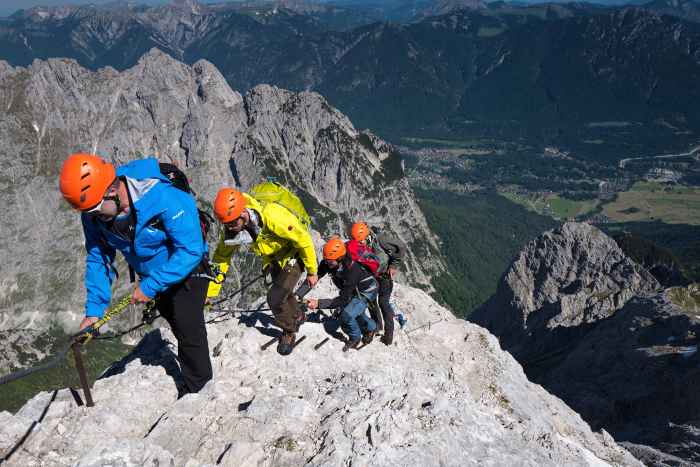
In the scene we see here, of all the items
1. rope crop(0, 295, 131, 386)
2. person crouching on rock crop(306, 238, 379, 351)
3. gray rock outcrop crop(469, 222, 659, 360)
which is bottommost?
gray rock outcrop crop(469, 222, 659, 360)

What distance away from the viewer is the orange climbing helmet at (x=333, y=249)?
15508 mm

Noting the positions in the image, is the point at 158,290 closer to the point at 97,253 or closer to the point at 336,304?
the point at 97,253

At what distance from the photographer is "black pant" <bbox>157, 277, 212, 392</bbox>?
36.3 ft

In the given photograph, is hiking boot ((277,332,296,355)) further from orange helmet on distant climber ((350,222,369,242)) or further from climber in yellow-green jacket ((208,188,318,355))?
orange helmet on distant climber ((350,222,369,242))

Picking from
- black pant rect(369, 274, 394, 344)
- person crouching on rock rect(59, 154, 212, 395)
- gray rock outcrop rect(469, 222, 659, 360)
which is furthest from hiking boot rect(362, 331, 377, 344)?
gray rock outcrop rect(469, 222, 659, 360)

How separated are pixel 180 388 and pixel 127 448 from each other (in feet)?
12.0

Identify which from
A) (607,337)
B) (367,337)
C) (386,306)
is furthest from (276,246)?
(607,337)

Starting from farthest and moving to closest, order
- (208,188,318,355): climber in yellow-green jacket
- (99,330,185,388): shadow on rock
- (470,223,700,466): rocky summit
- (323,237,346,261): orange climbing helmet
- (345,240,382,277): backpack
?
(470,223,700,466): rocky summit → (345,240,382,277): backpack → (323,237,346,261): orange climbing helmet → (99,330,185,388): shadow on rock → (208,188,318,355): climber in yellow-green jacket

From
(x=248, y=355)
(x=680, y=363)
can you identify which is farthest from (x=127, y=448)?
(x=680, y=363)

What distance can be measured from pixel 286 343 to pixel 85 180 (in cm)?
813

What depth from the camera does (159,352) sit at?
15617 millimetres

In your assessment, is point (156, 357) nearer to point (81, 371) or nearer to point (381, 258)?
point (81, 371)

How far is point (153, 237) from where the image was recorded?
976 centimetres

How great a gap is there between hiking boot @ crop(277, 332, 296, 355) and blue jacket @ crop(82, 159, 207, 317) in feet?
17.7
